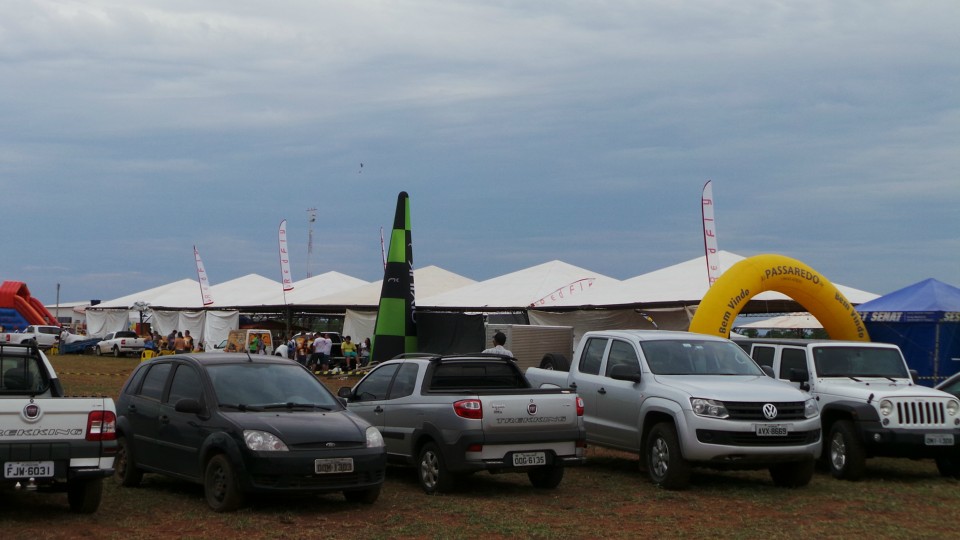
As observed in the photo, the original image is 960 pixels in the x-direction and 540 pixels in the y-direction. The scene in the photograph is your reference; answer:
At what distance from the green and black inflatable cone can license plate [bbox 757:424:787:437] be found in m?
17.3

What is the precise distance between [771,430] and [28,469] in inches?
302

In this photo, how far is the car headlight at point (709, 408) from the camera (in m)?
12.1

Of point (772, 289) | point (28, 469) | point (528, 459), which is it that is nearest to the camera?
point (28, 469)

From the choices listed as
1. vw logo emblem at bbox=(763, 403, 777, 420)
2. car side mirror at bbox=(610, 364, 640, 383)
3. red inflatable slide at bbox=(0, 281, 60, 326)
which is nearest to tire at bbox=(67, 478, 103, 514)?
car side mirror at bbox=(610, 364, 640, 383)

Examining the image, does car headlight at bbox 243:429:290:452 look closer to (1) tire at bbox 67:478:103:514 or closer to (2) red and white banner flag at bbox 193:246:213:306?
(1) tire at bbox 67:478:103:514

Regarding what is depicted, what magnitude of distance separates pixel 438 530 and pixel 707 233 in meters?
20.2

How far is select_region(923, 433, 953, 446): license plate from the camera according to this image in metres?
13.2

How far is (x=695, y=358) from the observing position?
13523 mm

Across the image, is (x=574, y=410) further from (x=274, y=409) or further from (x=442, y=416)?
(x=274, y=409)

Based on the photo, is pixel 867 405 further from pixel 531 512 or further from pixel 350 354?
pixel 350 354

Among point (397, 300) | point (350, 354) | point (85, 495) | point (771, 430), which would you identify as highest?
point (397, 300)

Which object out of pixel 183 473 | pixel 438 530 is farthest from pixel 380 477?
pixel 183 473

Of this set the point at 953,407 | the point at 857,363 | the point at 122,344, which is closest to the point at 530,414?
the point at 857,363

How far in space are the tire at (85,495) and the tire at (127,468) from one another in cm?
181
